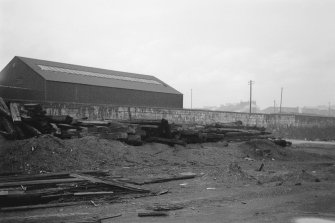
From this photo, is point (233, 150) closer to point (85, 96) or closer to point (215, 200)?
point (215, 200)

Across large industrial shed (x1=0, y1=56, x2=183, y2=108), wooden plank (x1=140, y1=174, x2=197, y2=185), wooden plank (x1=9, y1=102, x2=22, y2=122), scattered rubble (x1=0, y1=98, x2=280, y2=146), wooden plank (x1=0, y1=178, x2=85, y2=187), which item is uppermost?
large industrial shed (x1=0, y1=56, x2=183, y2=108)

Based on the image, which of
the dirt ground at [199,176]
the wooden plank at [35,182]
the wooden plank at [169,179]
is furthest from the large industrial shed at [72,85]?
the wooden plank at [35,182]

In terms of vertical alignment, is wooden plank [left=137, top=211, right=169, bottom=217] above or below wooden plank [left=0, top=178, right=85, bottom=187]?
below

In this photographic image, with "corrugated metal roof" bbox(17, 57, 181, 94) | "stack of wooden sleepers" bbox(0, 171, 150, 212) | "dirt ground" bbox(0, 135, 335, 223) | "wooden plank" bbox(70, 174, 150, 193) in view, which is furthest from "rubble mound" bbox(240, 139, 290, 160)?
"corrugated metal roof" bbox(17, 57, 181, 94)

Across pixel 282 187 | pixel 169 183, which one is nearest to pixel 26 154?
pixel 169 183

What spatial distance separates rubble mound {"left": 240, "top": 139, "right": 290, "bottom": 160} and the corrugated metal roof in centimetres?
2119

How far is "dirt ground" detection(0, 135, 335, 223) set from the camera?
20.9ft

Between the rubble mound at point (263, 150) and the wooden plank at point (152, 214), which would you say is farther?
the rubble mound at point (263, 150)

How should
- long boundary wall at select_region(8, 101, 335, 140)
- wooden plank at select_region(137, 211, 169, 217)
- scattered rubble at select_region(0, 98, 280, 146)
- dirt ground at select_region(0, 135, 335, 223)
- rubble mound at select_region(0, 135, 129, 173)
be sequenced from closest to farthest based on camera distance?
wooden plank at select_region(137, 211, 169, 217) < dirt ground at select_region(0, 135, 335, 223) < rubble mound at select_region(0, 135, 129, 173) < scattered rubble at select_region(0, 98, 280, 146) < long boundary wall at select_region(8, 101, 335, 140)

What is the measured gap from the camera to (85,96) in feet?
110

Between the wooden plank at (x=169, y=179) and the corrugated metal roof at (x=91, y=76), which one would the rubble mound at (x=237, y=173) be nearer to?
the wooden plank at (x=169, y=179)

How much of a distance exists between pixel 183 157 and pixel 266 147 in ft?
19.1

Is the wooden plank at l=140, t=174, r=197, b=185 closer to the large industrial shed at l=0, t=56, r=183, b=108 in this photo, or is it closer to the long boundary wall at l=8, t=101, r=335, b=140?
the long boundary wall at l=8, t=101, r=335, b=140

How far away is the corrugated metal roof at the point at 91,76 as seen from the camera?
3275cm
